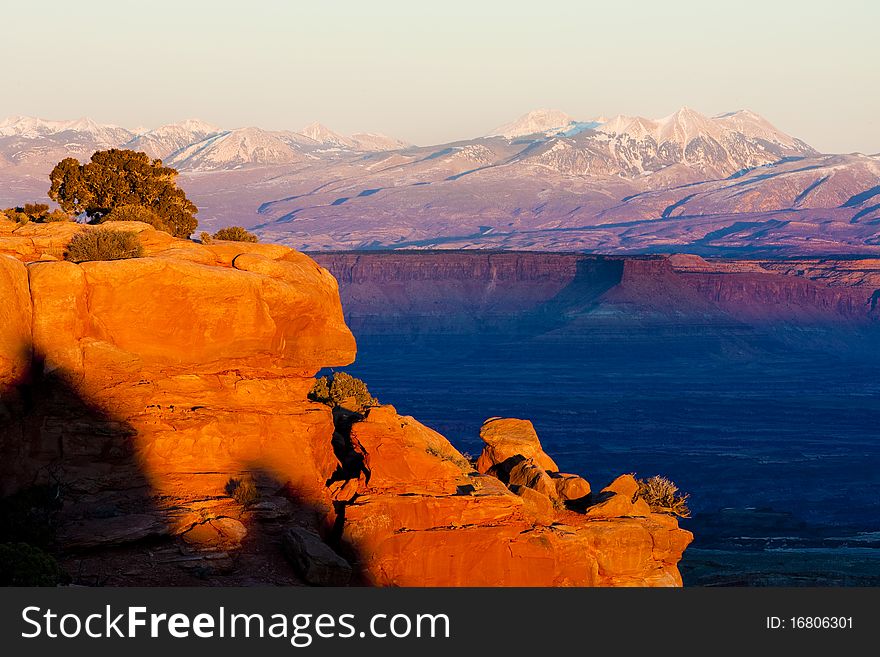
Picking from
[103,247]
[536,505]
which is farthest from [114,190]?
[536,505]

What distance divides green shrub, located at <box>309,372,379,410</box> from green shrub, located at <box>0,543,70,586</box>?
1147cm

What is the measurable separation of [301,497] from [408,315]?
160 m

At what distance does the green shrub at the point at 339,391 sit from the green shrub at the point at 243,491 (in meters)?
7.12

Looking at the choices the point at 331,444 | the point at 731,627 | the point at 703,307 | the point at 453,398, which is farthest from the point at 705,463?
the point at 703,307

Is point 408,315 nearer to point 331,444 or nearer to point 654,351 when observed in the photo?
point 654,351

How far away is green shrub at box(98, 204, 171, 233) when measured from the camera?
30969 mm

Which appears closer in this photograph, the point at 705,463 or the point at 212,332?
the point at 212,332

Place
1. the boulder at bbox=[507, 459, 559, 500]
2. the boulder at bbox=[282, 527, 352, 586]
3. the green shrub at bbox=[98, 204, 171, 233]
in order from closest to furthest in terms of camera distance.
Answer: the boulder at bbox=[282, 527, 352, 586], the boulder at bbox=[507, 459, 559, 500], the green shrub at bbox=[98, 204, 171, 233]

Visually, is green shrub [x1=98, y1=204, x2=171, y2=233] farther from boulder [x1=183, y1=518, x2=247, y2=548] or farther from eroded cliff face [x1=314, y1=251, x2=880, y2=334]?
eroded cliff face [x1=314, y1=251, x2=880, y2=334]

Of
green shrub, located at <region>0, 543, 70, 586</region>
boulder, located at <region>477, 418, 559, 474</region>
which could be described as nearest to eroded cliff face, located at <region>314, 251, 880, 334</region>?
boulder, located at <region>477, 418, 559, 474</region>

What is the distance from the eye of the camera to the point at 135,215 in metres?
31.1

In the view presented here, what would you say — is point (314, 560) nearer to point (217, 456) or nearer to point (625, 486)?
point (217, 456)

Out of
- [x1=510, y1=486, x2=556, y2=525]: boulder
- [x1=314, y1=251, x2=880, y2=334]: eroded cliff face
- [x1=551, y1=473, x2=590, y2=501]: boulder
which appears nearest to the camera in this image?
[x1=510, y1=486, x2=556, y2=525]: boulder

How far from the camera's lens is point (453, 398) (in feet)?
410
